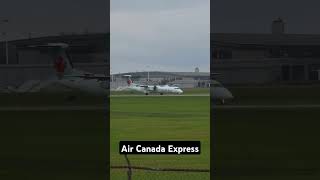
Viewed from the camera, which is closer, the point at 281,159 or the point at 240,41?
the point at 281,159

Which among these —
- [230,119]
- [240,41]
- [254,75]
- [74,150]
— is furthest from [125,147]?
[254,75]

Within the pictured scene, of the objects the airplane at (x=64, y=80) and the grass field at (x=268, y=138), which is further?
the airplane at (x=64, y=80)

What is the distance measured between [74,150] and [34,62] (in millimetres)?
1974

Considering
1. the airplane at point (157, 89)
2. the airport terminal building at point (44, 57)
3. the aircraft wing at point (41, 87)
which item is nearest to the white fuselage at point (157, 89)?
the airplane at point (157, 89)

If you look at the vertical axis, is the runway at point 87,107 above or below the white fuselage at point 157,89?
above

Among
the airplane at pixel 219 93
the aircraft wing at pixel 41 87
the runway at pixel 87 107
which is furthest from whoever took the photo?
the aircraft wing at pixel 41 87

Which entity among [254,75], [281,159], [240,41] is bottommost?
[281,159]

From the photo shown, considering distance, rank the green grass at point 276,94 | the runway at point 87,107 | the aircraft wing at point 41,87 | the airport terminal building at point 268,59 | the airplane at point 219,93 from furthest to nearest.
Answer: the aircraft wing at point 41,87 → the green grass at point 276,94 → the airport terminal building at point 268,59 → the runway at point 87,107 → the airplane at point 219,93

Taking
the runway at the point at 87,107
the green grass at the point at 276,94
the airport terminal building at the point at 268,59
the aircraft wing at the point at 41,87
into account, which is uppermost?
the airport terminal building at the point at 268,59

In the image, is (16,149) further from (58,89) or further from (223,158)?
(223,158)

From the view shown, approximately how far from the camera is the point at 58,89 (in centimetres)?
821

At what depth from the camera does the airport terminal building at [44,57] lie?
6504 mm

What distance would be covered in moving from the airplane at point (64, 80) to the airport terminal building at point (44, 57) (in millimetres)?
98
